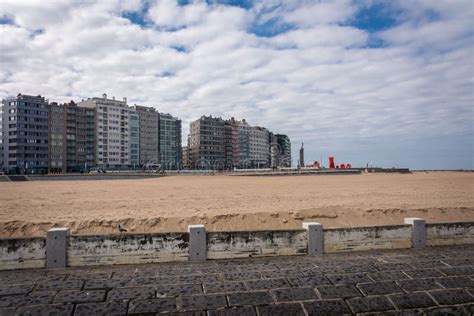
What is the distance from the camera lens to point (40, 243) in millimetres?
9141

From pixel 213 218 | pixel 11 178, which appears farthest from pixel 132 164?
pixel 213 218

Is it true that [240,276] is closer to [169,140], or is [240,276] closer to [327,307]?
[327,307]

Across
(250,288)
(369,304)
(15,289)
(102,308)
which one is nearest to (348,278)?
(369,304)

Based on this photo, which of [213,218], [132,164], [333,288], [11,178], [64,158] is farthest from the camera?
[132,164]

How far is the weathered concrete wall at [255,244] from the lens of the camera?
32.5ft

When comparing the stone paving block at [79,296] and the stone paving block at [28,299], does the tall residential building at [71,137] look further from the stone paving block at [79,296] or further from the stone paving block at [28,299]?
the stone paving block at [79,296]

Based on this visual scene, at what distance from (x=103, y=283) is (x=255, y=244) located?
13.5ft

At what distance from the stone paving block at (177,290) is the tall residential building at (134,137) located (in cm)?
12875

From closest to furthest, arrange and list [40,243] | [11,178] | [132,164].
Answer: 1. [40,243]
2. [11,178]
3. [132,164]

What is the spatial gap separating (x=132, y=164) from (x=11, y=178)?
75.7 meters

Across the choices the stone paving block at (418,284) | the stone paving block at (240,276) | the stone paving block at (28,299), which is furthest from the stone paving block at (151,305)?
the stone paving block at (418,284)

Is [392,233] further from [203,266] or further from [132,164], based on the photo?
[132,164]

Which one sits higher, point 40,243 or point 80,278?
point 40,243

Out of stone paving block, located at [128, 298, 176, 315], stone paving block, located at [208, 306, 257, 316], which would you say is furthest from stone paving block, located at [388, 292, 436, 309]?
stone paving block, located at [128, 298, 176, 315]
